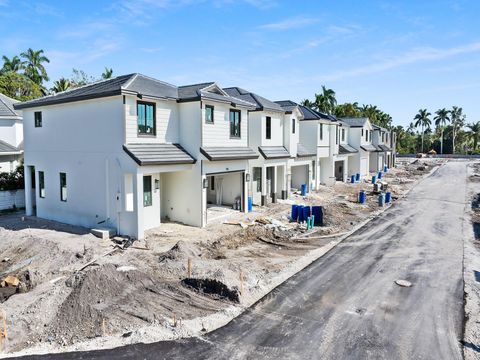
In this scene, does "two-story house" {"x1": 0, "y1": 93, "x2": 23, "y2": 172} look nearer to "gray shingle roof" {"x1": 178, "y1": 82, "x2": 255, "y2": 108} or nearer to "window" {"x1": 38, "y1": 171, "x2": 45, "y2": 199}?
"window" {"x1": 38, "y1": 171, "x2": 45, "y2": 199}

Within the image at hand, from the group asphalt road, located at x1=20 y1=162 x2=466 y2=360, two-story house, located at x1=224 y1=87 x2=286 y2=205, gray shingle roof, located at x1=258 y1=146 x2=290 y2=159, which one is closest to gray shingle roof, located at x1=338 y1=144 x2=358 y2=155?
two-story house, located at x1=224 y1=87 x2=286 y2=205

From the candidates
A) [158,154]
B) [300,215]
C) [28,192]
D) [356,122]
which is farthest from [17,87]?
[356,122]

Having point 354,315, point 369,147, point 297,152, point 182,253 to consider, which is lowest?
point 354,315

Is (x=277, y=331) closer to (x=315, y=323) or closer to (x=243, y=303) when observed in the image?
(x=315, y=323)

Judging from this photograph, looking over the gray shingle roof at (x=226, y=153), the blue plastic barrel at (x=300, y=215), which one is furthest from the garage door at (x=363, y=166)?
the gray shingle roof at (x=226, y=153)

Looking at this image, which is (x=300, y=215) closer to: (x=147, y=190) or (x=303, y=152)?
(x=147, y=190)

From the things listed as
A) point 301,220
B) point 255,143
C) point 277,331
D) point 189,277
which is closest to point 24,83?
point 255,143
